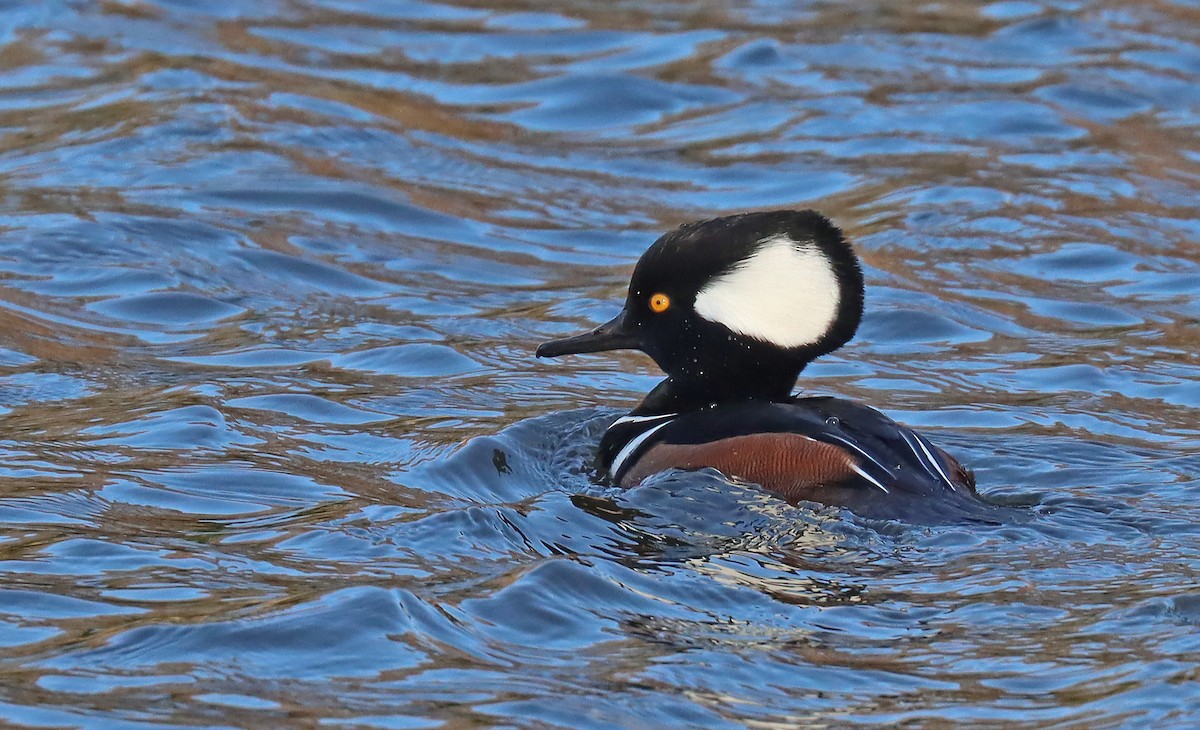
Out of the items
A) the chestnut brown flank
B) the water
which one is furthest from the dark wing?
the water

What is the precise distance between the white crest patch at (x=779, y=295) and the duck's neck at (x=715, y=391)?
20 centimetres

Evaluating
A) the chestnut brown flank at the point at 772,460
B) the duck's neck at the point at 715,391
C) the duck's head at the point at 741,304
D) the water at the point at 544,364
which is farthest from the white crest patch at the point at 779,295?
the water at the point at 544,364

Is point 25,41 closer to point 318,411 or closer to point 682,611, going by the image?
point 318,411

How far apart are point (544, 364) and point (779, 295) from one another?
7.91 feet

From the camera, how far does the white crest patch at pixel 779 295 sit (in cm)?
573

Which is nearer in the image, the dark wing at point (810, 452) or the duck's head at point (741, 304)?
the dark wing at point (810, 452)

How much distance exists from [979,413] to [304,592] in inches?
132

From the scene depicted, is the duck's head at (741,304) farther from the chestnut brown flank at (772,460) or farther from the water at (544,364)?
the water at (544,364)

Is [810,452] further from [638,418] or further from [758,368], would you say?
[638,418]

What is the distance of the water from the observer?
14.4 feet

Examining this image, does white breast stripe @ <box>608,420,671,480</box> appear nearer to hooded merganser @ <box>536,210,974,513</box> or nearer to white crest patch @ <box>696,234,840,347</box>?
hooded merganser @ <box>536,210,974,513</box>

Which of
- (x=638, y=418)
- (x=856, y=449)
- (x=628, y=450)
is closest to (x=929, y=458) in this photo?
(x=856, y=449)

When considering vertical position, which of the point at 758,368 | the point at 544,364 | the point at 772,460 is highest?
the point at 758,368

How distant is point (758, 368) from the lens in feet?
19.9
